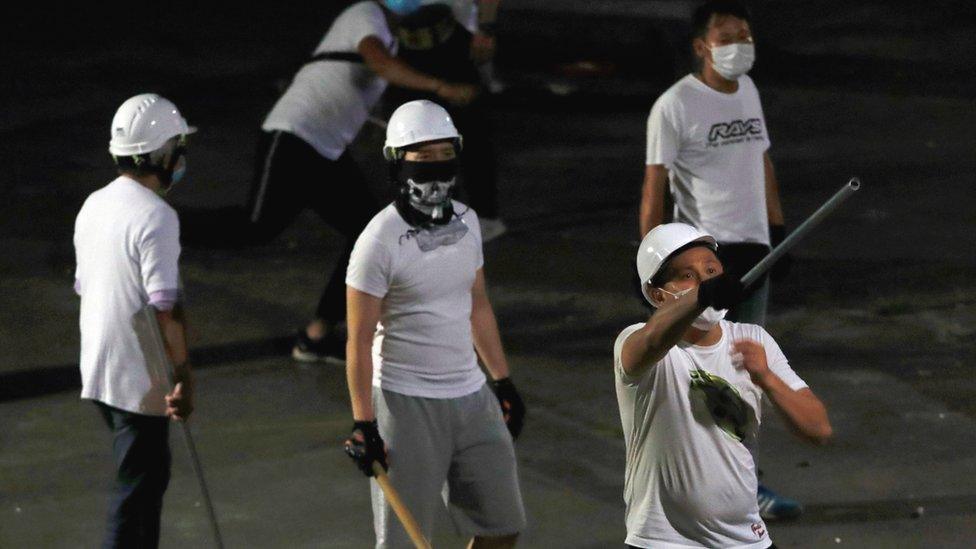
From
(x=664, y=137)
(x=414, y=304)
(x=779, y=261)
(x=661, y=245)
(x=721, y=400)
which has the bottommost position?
(x=779, y=261)

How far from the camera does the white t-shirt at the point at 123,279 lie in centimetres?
570

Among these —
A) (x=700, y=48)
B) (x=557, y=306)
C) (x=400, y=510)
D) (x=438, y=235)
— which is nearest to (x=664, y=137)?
(x=700, y=48)

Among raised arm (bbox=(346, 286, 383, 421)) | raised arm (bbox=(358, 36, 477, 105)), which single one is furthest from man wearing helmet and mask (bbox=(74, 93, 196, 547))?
raised arm (bbox=(358, 36, 477, 105))

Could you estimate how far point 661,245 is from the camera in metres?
4.52

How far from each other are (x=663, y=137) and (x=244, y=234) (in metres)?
4.41

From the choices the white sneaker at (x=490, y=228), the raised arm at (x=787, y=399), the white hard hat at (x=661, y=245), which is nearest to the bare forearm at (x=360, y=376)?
the white hard hat at (x=661, y=245)

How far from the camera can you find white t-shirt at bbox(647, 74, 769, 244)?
6.96m

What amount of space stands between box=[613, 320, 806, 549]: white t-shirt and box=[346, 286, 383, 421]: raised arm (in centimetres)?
108

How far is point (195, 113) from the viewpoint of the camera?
15.8 metres

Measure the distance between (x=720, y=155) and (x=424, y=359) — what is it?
1993 millimetres

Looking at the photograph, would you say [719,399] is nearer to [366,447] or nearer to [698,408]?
[698,408]

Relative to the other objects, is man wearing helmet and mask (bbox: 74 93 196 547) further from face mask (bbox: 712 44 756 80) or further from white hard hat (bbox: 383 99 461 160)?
face mask (bbox: 712 44 756 80)

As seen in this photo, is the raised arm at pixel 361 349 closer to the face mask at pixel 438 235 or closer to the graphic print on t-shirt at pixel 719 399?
the face mask at pixel 438 235

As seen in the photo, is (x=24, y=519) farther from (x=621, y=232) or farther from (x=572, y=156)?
(x=572, y=156)
